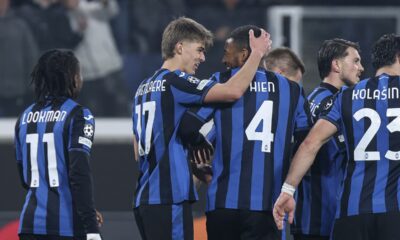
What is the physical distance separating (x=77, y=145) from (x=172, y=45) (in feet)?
2.56

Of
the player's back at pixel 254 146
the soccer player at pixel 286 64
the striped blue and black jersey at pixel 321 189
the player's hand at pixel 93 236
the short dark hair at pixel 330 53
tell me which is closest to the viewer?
the player's hand at pixel 93 236

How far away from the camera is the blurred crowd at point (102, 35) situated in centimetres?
1076

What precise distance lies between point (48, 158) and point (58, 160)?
60 millimetres

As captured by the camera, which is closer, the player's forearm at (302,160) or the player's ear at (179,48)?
the player's forearm at (302,160)

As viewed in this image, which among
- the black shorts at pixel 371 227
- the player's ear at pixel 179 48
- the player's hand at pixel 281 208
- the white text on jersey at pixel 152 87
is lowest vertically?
the black shorts at pixel 371 227

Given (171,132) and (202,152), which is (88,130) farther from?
(202,152)

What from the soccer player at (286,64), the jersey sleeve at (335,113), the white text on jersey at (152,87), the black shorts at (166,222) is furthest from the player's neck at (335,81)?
the black shorts at (166,222)

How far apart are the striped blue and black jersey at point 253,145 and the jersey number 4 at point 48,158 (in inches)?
31.6

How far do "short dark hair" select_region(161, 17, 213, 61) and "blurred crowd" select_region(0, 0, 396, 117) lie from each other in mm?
4387

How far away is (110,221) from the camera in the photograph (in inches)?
382

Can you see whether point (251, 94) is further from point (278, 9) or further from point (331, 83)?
point (278, 9)

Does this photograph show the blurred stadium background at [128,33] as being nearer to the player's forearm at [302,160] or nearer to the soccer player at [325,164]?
the soccer player at [325,164]

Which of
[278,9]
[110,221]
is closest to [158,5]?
[278,9]

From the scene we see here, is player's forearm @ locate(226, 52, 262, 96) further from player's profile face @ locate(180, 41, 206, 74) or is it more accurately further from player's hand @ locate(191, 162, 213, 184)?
Result: player's hand @ locate(191, 162, 213, 184)
